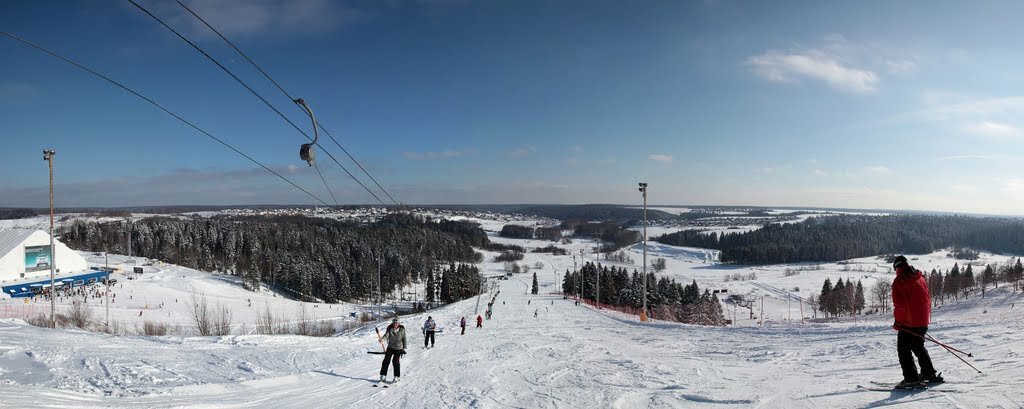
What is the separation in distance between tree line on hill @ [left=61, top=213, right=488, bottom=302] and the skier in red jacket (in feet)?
249

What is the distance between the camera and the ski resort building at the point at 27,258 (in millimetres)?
55844

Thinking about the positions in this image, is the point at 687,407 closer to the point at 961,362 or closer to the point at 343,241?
the point at 961,362

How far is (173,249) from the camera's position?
326ft

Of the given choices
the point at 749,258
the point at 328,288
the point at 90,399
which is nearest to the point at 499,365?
the point at 90,399

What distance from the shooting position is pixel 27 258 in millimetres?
58875

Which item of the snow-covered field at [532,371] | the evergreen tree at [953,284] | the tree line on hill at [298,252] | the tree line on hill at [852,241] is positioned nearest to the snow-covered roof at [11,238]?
the tree line on hill at [298,252]

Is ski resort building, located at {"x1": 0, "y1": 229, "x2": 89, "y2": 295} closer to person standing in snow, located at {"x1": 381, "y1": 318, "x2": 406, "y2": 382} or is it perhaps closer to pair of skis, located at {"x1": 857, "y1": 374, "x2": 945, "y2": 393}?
person standing in snow, located at {"x1": 381, "y1": 318, "x2": 406, "y2": 382}

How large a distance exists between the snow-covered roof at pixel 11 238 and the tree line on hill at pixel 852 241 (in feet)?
548

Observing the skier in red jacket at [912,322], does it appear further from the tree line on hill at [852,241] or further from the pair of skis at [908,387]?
the tree line on hill at [852,241]

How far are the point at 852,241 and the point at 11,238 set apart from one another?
209395mm

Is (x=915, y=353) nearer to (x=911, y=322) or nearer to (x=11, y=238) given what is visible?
(x=911, y=322)

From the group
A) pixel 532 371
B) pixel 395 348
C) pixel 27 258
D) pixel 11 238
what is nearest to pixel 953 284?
pixel 532 371

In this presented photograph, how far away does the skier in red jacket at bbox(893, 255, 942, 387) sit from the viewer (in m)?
6.61

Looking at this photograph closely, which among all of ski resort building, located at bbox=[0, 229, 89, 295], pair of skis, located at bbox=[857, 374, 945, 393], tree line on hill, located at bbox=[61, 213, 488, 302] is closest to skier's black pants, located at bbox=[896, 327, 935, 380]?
pair of skis, located at bbox=[857, 374, 945, 393]
